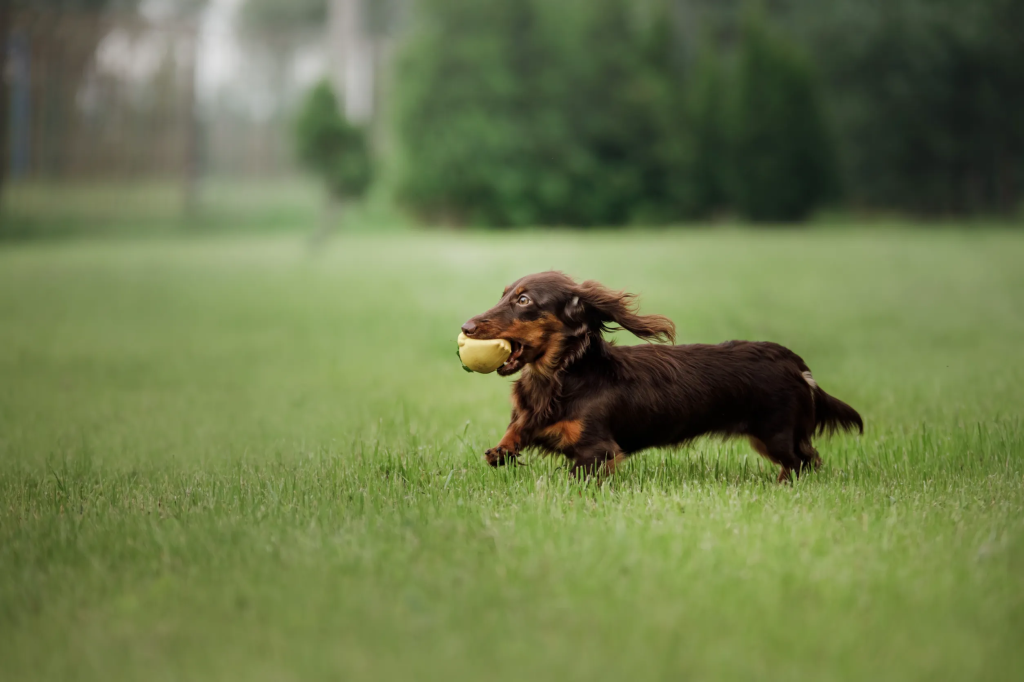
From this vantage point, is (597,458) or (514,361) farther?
(514,361)

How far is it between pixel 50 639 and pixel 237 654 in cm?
47

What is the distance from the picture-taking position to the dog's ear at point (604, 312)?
379 centimetres

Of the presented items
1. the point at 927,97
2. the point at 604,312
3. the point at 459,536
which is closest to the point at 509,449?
the point at 604,312

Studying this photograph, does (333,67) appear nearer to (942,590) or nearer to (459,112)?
(459,112)

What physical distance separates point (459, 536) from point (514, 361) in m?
0.98

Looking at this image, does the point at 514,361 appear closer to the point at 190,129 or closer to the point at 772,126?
the point at 190,129

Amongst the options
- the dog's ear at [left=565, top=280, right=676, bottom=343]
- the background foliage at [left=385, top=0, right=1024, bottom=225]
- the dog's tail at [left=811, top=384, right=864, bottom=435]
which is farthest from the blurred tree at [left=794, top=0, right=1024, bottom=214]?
the dog's ear at [left=565, top=280, right=676, bottom=343]

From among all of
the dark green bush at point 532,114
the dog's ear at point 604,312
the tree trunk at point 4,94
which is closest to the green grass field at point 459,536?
the dog's ear at point 604,312

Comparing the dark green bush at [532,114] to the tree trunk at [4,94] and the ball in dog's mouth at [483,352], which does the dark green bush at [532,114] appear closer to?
the tree trunk at [4,94]

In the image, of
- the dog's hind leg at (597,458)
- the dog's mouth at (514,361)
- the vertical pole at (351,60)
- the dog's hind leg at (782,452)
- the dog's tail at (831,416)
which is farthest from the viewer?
the vertical pole at (351,60)

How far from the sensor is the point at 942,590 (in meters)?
2.52

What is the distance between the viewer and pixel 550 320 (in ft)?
12.3

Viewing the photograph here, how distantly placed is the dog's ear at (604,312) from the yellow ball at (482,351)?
296mm

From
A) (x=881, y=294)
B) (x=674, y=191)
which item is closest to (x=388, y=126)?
(x=674, y=191)
